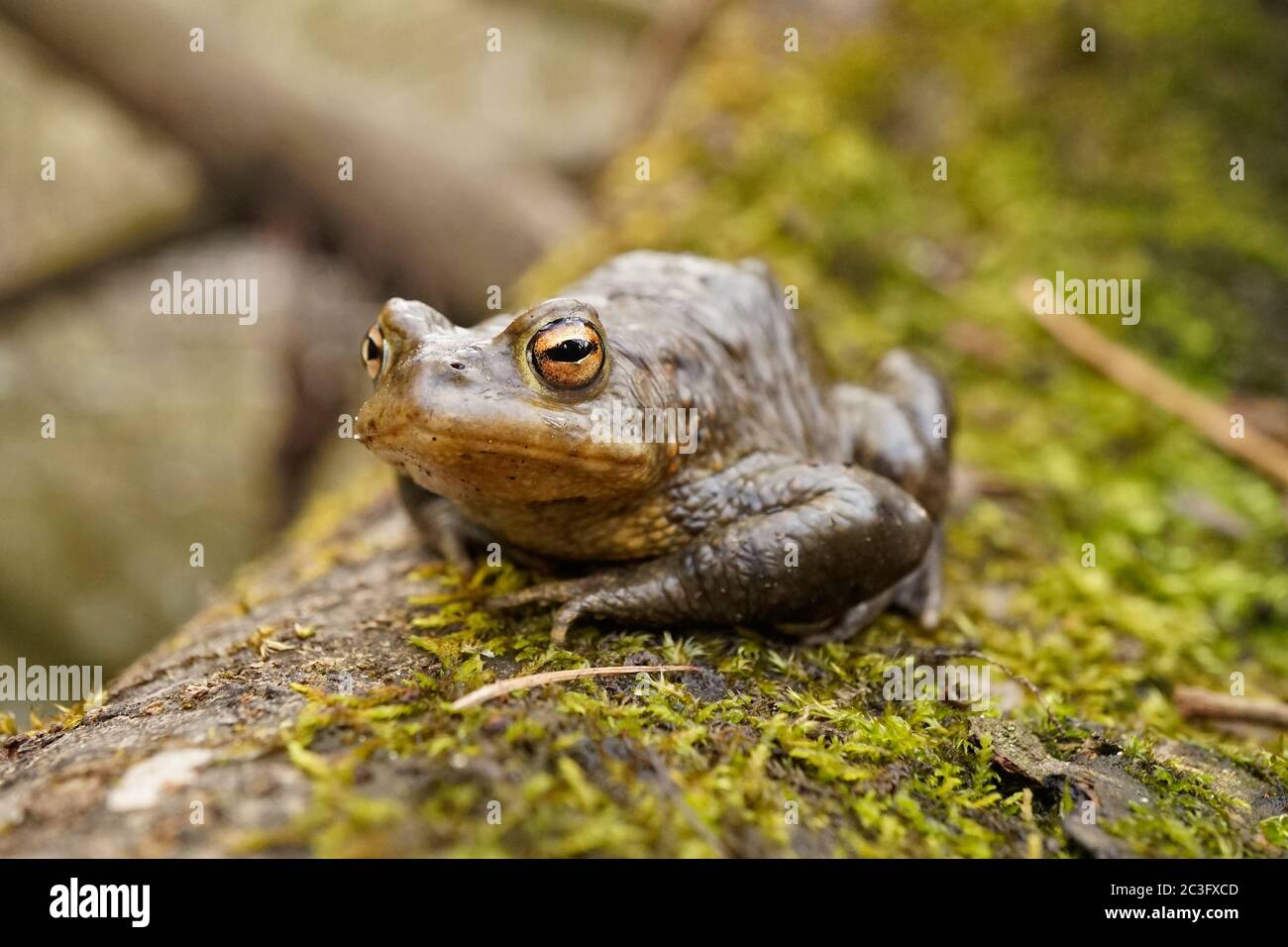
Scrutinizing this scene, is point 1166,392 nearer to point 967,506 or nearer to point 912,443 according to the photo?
point 967,506

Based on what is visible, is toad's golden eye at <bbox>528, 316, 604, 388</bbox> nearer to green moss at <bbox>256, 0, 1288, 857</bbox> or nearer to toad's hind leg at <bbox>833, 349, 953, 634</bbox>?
green moss at <bbox>256, 0, 1288, 857</bbox>

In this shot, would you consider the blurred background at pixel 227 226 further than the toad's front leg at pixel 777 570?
Yes

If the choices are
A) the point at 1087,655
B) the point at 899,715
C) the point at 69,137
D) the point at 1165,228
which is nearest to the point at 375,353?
the point at 899,715

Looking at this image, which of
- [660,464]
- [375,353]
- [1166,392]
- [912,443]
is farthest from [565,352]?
[1166,392]

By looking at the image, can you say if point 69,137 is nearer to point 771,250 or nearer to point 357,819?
point 771,250

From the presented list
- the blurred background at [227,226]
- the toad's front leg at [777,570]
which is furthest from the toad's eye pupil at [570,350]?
the blurred background at [227,226]

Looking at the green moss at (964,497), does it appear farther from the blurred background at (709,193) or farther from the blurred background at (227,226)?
the blurred background at (227,226)

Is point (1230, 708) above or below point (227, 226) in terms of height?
below
